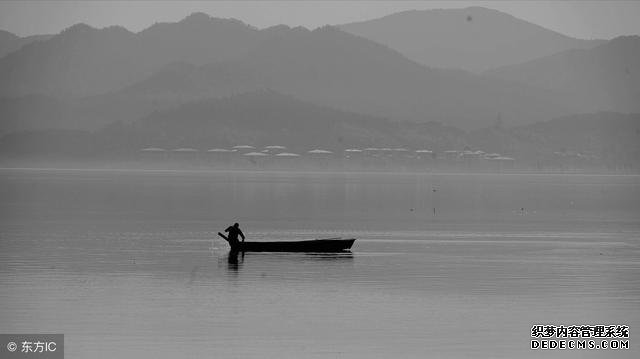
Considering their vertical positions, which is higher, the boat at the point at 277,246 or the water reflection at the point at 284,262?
the boat at the point at 277,246

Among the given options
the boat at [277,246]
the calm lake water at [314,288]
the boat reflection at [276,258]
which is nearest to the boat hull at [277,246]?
the boat at [277,246]

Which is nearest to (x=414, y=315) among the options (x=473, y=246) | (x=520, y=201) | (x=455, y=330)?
(x=455, y=330)

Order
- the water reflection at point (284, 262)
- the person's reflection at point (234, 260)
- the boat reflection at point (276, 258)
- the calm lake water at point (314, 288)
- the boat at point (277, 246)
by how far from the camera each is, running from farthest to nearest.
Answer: the boat at point (277, 246) → the boat reflection at point (276, 258) → the person's reflection at point (234, 260) → the water reflection at point (284, 262) → the calm lake water at point (314, 288)

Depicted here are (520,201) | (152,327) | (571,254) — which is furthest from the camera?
(520,201)

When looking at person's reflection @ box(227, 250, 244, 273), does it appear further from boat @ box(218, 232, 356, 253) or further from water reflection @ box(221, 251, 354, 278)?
boat @ box(218, 232, 356, 253)

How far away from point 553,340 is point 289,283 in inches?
718

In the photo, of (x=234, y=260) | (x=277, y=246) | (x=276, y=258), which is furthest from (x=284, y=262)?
(x=277, y=246)

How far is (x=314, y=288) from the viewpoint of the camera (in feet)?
184

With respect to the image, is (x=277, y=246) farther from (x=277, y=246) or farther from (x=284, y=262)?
(x=284, y=262)

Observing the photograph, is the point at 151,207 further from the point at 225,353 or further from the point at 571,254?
the point at 225,353

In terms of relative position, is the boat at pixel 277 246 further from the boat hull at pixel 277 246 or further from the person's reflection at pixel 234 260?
the person's reflection at pixel 234 260

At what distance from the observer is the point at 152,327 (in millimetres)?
44438

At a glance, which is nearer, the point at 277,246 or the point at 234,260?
the point at 234,260

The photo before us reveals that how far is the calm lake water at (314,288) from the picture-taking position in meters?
42.2
